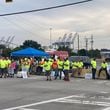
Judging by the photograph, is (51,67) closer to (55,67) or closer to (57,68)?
(55,67)

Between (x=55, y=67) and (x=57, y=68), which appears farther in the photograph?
(x=57, y=68)

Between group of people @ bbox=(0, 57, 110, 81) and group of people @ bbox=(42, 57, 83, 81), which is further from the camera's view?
group of people @ bbox=(0, 57, 110, 81)

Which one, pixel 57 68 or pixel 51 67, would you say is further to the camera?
pixel 57 68

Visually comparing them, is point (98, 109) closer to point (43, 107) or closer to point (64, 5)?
point (43, 107)

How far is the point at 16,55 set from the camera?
46.5 metres

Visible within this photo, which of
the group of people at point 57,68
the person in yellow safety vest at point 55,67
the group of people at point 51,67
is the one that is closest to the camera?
the group of people at point 57,68

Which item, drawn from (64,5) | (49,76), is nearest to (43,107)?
(64,5)

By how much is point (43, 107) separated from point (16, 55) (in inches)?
1200

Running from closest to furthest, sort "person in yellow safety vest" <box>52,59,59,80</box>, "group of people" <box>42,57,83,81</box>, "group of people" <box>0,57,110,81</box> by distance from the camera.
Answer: "group of people" <box>42,57,83,81</box>, "group of people" <box>0,57,110,81</box>, "person in yellow safety vest" <box>52,59,59,80</box>

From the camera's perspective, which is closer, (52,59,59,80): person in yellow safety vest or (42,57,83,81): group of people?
(42,57,83,81): group of people

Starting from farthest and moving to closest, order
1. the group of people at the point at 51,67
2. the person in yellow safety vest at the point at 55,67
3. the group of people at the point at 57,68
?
the person in yellow safety vest at the point at 55,67, the group of people at the point at 51,67, the group of people at the point at 57,68

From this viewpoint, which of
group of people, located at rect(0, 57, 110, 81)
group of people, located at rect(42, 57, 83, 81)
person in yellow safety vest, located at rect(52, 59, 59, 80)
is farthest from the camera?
person in yellow safety vest, located at rect(52, 59, 59, 80)

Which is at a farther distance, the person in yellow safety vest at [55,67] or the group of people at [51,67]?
the person in yellow safety vest at [55,67]

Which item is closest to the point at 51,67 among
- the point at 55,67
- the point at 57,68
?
the point at 55,67
